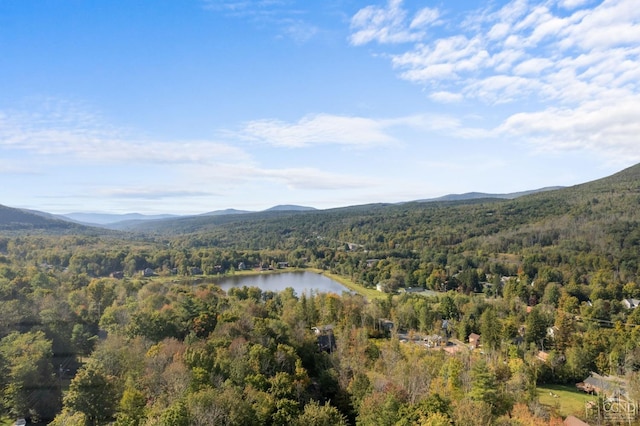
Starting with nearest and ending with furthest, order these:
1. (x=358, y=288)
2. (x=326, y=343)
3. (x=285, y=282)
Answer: (x=326, y=343)
(x=358, y=288)
(x=285, y=282)

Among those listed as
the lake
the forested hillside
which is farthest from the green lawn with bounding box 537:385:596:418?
the lake

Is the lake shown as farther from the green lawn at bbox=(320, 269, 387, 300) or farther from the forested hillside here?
the forested hillside

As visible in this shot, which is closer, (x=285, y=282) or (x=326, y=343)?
(x=326, y=343)

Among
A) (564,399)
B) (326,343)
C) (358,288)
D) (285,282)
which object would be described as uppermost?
(326,343)

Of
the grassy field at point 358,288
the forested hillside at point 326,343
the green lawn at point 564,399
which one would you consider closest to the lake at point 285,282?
the grassy field at point 358,288

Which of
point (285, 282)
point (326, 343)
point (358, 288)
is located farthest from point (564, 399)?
point (285, 282)

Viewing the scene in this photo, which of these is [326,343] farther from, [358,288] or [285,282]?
[285,282]

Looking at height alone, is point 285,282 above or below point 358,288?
above
